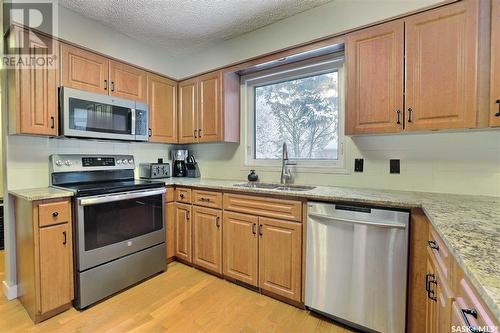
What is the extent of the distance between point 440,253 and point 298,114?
1801 mm

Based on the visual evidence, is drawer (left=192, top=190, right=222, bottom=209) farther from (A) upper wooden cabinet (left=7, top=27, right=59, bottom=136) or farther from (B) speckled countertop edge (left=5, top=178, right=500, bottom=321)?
(A) upper wooden cabinet (left=7, top=27, right=59, bottom=136)

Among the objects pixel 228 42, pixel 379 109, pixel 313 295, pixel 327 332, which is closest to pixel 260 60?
pixel 228 42

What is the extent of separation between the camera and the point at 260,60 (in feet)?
7.92

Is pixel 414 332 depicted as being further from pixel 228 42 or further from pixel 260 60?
pixel 228 42

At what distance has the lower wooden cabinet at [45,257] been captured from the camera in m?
1.71

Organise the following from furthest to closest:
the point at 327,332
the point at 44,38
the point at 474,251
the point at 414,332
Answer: the point at 44,38 → the point at 327,332 → the point at 414,332 → the point at 474,251

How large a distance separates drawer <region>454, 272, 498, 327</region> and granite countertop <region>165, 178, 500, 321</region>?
0.27ft

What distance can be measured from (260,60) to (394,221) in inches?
71.7

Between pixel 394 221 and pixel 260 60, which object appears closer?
pixel 394 221

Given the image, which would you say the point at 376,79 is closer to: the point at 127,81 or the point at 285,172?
the point at 285,172

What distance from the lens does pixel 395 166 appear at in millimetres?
1979

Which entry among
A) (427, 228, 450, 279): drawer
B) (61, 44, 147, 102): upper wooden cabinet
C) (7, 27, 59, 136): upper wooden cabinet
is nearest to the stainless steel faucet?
(427, 228, 450, 279): drawer

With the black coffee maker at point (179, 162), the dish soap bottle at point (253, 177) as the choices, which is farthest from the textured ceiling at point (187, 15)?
the dish soap bottle at point (253, 177)

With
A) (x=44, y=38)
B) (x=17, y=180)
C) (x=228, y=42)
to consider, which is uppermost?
(x=228, y=42)
